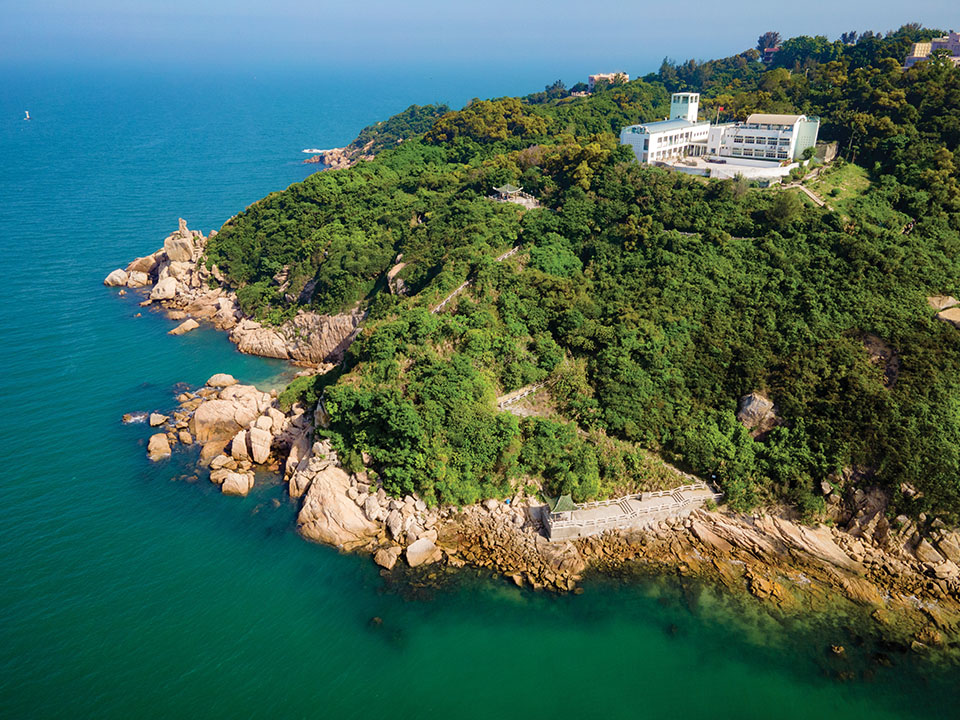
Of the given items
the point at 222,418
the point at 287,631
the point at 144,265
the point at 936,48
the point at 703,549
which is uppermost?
the point at 936,48

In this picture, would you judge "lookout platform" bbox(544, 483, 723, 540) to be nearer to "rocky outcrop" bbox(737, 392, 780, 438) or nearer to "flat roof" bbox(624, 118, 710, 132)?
"rocky outcrop" bbox(737, 392, 780, 438)

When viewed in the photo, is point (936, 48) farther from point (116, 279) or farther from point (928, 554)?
point (116, 279)

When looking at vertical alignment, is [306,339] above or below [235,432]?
above

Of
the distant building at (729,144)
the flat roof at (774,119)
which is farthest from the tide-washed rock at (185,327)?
Result: the flat roof at (774,119)

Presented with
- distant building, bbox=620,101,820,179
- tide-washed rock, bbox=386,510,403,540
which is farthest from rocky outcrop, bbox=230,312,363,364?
distant building, bbox=620,101,820,179

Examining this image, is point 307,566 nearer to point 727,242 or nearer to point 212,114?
point 727,242

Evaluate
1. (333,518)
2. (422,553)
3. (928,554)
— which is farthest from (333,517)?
(928,554)
